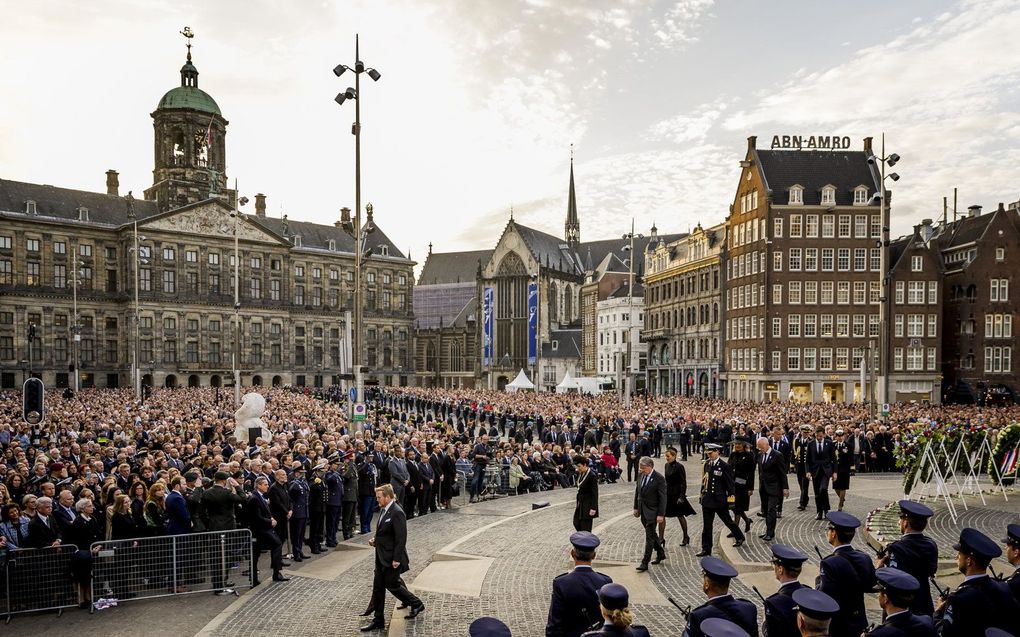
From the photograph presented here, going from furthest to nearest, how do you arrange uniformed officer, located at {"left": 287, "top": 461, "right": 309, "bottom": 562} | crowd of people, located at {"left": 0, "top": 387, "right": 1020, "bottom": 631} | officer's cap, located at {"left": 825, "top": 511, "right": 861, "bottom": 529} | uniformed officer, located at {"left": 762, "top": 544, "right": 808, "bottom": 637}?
uniformed officer, located at {"left": 287, "top": 461, "right": 309, "bottom": 562} → crowd of people, located at {"left": 0, "top": 387, "right": 1020, "bottom": 631} → officer's cap, located at {"left": 825, "top": 511, "right": 861, "bottom": 529} → uniformed officer, located at {"left": 762, "top": 544, "right": 808, "bottom": 637}

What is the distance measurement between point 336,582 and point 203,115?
8621cm

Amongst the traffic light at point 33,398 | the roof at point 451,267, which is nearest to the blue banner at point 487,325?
the roof at point 451,267

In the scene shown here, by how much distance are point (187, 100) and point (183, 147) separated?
5.52 metres

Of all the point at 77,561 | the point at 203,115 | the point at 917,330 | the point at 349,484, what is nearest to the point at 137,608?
the point at 77,561

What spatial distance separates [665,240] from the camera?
319ft

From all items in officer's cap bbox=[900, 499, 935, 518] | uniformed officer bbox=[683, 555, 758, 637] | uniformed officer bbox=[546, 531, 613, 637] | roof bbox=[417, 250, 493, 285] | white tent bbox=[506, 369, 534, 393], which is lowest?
white tent bbox=[506, 369, 534, 393]

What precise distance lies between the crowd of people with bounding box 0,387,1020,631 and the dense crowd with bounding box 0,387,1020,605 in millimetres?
31

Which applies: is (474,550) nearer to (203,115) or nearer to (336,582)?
(336,582)

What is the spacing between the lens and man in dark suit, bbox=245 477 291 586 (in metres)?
10.8

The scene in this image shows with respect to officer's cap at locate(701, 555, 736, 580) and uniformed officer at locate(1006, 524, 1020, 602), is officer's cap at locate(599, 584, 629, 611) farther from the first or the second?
uniformed officer at locate(1006, 524, 1020, 602)

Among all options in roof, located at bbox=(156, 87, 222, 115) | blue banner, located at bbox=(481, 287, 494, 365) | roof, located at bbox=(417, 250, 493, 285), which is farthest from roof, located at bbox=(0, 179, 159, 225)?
roof, located at bbox=(417, 250, 493, 285)

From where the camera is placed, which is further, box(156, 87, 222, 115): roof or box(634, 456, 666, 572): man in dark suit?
box(156, 87, 222, 115): roof

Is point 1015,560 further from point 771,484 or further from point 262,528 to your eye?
point 262,528

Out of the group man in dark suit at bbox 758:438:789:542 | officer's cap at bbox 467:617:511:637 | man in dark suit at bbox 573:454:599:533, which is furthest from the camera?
man in dark suit at bbox 758:438:789:542
